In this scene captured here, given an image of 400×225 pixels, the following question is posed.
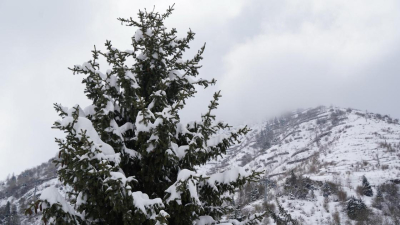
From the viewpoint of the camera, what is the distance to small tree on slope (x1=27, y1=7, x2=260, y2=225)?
3926mm

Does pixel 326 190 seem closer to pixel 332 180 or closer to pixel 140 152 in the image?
pixel 332 180

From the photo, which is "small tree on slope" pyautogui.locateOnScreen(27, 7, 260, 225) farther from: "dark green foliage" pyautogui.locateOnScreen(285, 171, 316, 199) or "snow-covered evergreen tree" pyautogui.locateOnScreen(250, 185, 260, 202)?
"snow-covered evergreen tree" pyautogui.locateOnScreen(250, 185, 260, 202)

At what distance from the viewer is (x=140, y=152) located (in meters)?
5.29

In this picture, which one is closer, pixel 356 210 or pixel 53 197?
pixel 53 197

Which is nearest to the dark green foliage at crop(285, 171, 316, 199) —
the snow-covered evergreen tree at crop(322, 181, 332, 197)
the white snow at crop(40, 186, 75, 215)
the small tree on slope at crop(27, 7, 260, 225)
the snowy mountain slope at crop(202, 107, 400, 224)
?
the snowy mountain slope at crop(202, 107, 400, 224)

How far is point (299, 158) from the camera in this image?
174 metres

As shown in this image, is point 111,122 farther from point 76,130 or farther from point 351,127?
point 351,127

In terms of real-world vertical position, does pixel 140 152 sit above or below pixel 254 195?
above

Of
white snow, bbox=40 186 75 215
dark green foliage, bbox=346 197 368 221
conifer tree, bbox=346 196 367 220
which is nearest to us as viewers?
white snow, bbox=40 186 75 215

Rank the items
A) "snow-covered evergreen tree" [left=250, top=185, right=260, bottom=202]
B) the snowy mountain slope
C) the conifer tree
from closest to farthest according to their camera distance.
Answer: the conifer tree, the snowy mountain slope, "snow-covered evergreen tree" [left=250, top=185, right=260, bottom=202]


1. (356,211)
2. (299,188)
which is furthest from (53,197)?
(299,188)

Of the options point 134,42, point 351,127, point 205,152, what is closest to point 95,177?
point 205,152

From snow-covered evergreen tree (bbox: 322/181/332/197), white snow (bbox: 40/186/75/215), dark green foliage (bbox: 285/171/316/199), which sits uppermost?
white snow (bbox: 40/186/75/215)

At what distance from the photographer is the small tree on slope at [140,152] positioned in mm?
3926
